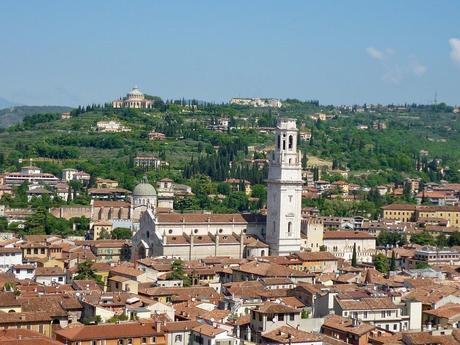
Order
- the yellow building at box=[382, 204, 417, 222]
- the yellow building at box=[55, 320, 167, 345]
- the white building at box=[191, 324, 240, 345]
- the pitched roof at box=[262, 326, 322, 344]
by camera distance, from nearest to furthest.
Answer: the pitched roof at box=[262, 326, 322, 344] < the yellow building at box=[55, 320, 167, 345] < the white building at box=[191, 324, 240, 345] < the yellow building at box=[382, 204, 417, 222]

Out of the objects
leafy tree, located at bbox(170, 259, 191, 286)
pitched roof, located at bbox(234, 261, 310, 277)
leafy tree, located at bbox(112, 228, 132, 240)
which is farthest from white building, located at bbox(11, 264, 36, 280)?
leafy tree, located at bbox(112, 228, 132, 240)

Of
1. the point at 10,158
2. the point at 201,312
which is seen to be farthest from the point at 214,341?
the point at 10,158

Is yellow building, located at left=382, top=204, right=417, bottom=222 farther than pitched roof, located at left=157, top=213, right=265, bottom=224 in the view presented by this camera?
Yes

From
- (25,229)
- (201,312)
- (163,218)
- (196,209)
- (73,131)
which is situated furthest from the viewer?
(73,131)

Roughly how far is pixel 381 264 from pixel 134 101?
358ft

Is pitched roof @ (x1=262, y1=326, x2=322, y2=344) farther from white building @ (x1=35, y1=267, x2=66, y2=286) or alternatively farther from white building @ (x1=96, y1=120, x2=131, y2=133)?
white building @ (x1=96, y1=120, x2=131, y2=133)

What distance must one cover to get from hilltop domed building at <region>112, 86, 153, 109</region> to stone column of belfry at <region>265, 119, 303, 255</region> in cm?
9613

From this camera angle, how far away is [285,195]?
183ft

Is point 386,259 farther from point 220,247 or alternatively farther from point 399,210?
point 399,210

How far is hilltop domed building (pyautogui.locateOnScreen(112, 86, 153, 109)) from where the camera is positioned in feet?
510

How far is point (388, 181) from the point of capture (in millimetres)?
111312

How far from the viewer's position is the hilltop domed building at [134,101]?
15550cm

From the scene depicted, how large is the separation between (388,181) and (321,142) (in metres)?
20.4

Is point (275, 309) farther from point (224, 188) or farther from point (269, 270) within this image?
point (224, 188)
